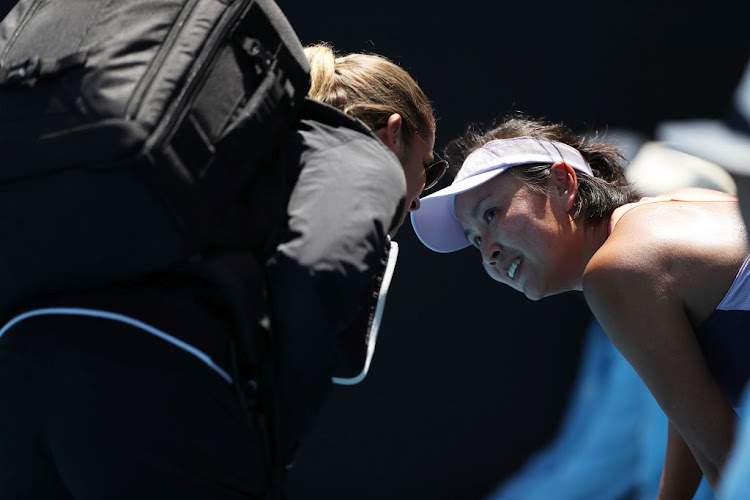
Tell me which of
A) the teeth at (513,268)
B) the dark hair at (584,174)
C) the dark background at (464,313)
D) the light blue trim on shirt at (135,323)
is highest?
the light blue trim on shirt at (135,323)

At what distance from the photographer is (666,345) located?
1.58 metres

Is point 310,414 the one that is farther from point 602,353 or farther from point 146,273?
point 602,353

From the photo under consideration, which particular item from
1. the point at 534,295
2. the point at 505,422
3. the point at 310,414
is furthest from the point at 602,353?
the point at 310,414

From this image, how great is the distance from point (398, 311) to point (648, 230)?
1.54 m

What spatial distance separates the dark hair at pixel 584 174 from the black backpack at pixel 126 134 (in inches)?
40.6

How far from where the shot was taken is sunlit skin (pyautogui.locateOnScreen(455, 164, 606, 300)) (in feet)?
6.63

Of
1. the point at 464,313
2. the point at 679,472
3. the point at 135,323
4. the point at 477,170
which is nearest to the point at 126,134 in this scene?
the point at 135,323

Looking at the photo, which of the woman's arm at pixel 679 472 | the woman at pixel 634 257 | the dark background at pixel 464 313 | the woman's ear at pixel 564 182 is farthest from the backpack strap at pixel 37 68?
the dark background at pixel 464 313

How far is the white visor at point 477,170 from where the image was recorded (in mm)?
2057

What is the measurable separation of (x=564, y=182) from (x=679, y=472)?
735 mm

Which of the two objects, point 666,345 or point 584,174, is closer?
point 666,345

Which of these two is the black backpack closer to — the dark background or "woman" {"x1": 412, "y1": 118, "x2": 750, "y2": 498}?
"woman" {"x1": 412, "y1": 118, "x2": 750, "y2": 498}

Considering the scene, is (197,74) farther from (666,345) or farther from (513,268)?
(513,268)

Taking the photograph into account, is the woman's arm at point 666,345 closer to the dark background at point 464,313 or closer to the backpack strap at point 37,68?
the backpack strap at point 37,68
